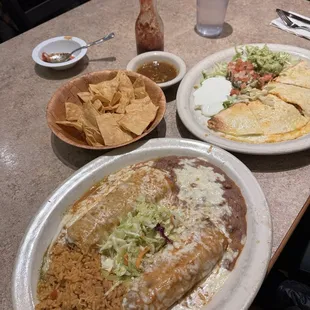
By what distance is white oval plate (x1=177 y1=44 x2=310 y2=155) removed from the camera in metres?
1.48

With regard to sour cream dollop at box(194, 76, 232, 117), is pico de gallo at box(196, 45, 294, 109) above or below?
above

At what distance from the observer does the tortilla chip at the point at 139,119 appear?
5.05 ft

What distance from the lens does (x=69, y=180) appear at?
4.73ft

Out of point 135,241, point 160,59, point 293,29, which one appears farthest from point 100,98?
point 293,29

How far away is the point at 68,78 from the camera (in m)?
2.17

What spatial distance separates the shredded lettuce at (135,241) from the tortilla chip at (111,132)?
1.19 ft

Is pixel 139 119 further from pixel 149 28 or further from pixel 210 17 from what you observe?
pixel 210 17

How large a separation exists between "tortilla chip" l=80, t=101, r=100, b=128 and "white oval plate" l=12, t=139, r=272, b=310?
0.58ft

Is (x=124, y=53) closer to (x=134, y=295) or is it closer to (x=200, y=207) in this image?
(x=200, y=207)

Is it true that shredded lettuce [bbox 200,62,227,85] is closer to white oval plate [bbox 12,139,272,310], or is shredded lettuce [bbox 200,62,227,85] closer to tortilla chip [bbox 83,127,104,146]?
white oval plate [bbox 12,139,272,310]

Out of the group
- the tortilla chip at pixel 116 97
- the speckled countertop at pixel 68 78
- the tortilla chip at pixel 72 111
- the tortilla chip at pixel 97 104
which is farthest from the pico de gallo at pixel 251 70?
the tortilla chip at pixel 72 111

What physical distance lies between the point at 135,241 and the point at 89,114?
2.19 feet

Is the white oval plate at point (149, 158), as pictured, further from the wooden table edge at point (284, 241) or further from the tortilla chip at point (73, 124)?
the tortilla chip at point (73, 124)

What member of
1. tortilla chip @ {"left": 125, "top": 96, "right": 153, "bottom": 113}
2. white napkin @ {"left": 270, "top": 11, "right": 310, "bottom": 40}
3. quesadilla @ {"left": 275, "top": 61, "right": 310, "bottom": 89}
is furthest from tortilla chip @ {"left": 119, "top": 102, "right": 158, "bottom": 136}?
white napkin @ {"left": 270, "top": 11, "right": 310, "bottom": 40}
